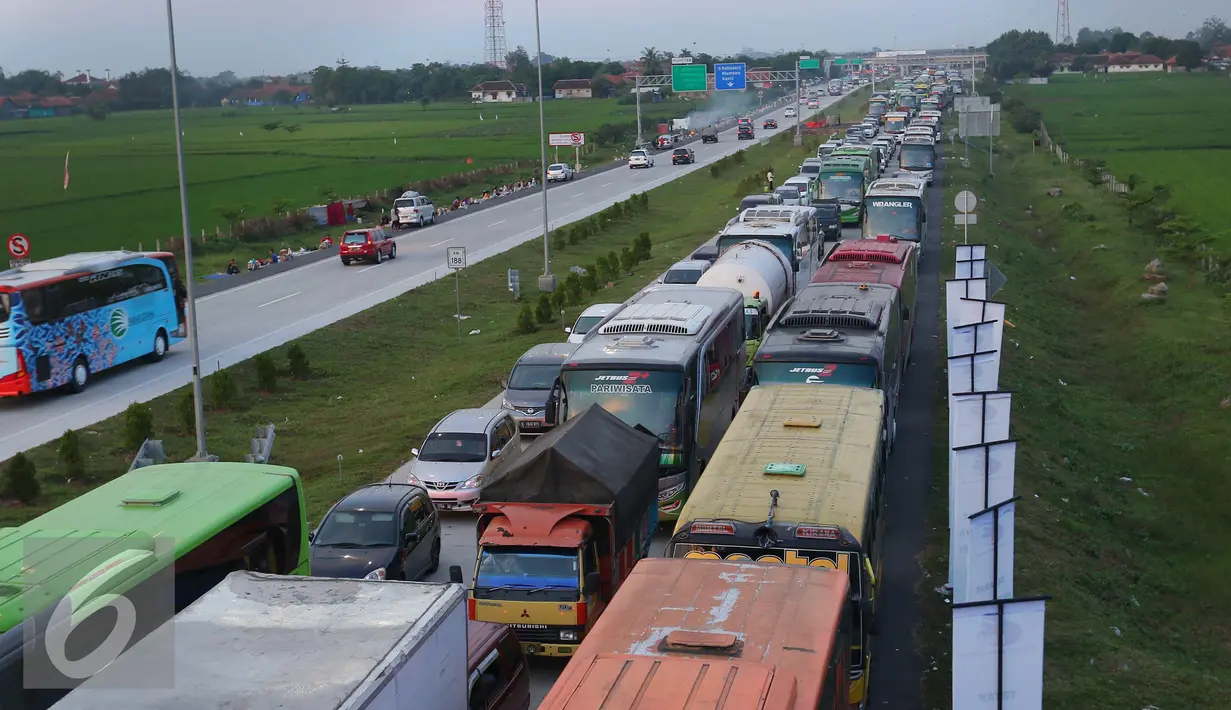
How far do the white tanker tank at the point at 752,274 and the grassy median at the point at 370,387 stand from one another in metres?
5.53

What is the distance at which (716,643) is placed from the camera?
8.85m

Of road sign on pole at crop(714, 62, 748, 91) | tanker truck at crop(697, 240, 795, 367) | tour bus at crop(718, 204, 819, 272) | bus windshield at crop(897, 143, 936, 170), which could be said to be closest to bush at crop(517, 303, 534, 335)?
tour bus at crop(718, 204, 819, 272)

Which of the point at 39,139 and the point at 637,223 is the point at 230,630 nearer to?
the point at 637,223

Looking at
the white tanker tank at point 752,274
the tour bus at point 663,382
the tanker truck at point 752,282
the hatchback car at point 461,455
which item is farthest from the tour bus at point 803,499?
the white tanker tank at point 752,274

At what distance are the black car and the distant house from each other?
15440 cm

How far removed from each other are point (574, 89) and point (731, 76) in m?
81.9

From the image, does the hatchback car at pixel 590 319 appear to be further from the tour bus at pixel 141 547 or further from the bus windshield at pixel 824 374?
the tour bus at pixel 141 547

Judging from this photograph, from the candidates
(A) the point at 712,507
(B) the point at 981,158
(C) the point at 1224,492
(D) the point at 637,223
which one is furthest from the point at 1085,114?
(A) the point at 712,507

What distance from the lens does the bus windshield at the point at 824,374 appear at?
63.7 ft

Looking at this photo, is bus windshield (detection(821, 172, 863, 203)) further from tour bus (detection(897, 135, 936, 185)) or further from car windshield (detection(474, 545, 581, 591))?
car windshield (detection(474, 545, 581, 591))

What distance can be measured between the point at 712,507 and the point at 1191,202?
58.4 meters

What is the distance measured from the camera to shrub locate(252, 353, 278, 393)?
29.5 m

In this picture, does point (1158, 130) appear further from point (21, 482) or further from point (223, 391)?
point (21, 482)

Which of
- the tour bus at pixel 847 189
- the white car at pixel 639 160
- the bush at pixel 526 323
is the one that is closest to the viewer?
the bush at pixel 526 323
